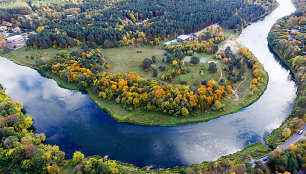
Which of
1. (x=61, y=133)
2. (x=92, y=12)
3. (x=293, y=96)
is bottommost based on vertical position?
(x=61, y=133)

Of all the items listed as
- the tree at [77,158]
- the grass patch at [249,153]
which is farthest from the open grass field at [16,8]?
the grass patch at [249,153]

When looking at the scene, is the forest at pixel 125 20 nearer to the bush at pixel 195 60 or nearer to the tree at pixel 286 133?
the bush at pixel 195 60

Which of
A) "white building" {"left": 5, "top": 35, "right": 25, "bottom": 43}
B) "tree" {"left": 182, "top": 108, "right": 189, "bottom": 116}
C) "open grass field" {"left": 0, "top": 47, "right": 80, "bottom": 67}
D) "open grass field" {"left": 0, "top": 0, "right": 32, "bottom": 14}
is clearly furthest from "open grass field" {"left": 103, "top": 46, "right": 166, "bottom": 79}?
"open grass field" {"left": 0, "top": 0, "right": 32, "bottom": 14}

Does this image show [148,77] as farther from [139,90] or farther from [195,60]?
[195,60]

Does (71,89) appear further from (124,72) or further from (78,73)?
(124,72)

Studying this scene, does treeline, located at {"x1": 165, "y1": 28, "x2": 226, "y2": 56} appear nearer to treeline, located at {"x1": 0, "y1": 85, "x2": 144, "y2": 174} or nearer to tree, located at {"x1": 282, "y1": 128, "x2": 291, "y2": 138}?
tree, located at {"x1": 282, "y1": 128, "x2": 291, "y2": 138}

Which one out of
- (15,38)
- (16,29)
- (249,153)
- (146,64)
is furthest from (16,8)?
(249,153)

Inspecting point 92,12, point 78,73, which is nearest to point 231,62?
point 78,73

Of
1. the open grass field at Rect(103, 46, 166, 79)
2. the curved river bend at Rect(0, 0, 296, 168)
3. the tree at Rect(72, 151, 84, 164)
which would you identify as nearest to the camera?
the tree at Rect(72, 151, 84, 164)
